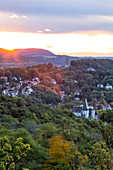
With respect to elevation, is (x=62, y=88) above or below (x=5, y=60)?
below

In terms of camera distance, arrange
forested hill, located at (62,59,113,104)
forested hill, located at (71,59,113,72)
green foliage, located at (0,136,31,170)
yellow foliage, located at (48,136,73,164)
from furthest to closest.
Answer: forested hill, located at (71,59,113,72), forested hill, located at (62,59,113,104), yellow foliage, located at (48,136,73,164), green foliage, located at (0,136,31,170)


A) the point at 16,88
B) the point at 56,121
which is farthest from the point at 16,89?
the point at 56,121

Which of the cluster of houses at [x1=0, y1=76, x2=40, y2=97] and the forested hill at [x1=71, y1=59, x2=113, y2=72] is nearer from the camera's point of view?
the cluster of houses at [x1=0, y1=76, x2=40, y2=97]

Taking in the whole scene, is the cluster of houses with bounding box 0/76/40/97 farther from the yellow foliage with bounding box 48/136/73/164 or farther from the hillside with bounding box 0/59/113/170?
the yellow foliage with bounding box 48/136/73/164

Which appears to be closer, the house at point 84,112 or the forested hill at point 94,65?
the house at point 84,112

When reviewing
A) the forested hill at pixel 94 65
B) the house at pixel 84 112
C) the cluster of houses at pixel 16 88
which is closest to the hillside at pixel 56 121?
the forested hill at pixel 94 65

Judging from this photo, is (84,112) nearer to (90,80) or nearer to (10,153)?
(10,153)

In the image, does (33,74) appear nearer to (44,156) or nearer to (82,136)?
(82,136)

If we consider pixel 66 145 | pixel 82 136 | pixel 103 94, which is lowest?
pixel 103 94

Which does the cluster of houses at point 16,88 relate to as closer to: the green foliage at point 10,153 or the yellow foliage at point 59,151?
the yellow foliage at point 59,151

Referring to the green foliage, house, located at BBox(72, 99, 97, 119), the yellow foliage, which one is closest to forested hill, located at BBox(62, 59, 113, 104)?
house, located at BBox(72, 99, 97, 119)

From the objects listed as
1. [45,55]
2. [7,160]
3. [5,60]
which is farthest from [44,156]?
[45,55]
